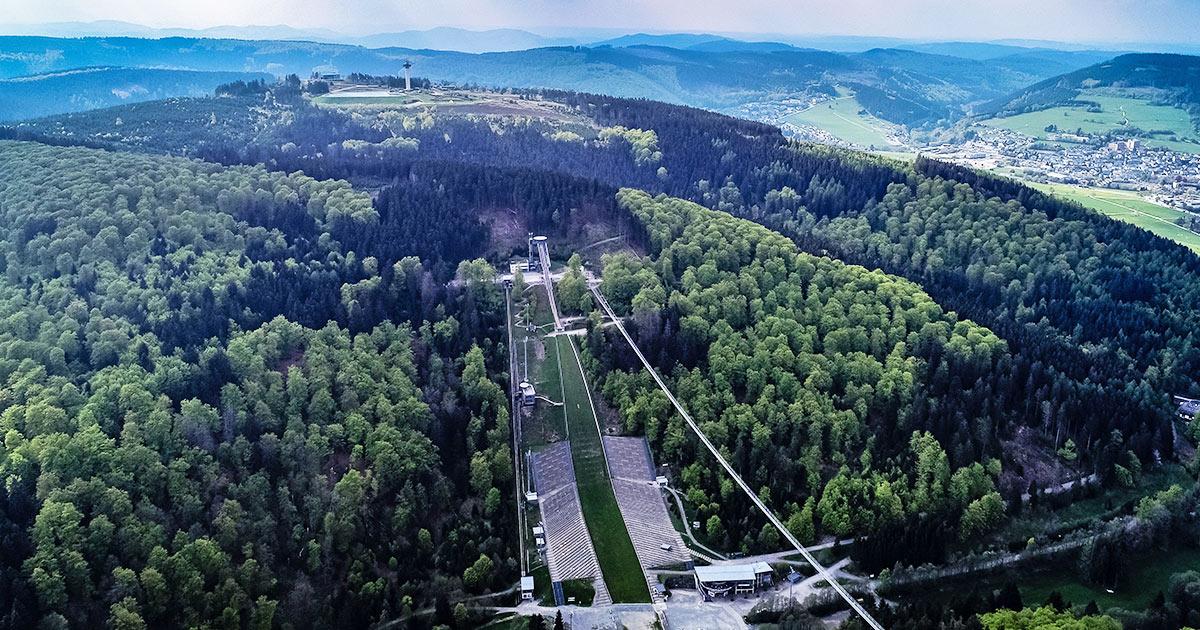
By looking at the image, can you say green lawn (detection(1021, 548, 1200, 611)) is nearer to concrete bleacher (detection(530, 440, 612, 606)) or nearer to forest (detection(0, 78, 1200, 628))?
forest (detection(0, 78, 1200, 628))

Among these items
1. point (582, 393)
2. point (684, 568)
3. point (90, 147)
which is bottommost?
point (684, 568)

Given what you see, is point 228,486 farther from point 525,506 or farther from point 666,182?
point 666,182

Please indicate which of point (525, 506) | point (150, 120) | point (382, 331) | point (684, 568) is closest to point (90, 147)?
point (150, 120)

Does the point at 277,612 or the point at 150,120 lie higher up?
the point at 150,120

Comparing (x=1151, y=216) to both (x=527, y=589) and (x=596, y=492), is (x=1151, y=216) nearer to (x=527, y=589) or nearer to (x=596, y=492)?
(x=596, y=492)

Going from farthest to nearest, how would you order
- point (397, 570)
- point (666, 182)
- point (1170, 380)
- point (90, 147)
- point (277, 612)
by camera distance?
point (666, 182) → point (90, 147) → point (1170, 380) → point (397, 570) → point (277, 612)

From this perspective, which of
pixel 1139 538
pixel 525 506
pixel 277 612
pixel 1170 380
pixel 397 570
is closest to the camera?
pixel 277 612
